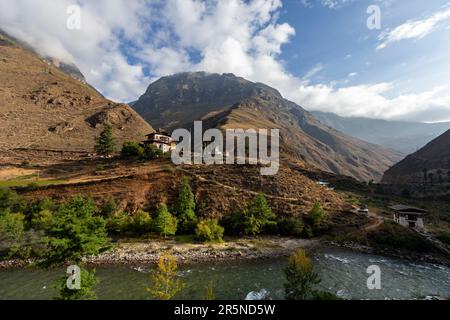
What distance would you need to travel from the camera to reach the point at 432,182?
11006cm

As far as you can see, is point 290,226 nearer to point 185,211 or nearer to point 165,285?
point 185,211

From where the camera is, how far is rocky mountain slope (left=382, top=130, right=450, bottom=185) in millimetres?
114625

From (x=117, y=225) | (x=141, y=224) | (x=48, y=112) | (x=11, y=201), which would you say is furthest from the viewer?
(x=48, y=112)

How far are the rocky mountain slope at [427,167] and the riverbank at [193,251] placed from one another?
9777 centimetres

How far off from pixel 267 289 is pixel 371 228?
3090cm

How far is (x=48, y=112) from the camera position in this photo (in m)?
110

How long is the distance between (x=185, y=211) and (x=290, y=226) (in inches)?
825

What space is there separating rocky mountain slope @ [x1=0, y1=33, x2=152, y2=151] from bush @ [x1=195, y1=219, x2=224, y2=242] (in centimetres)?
7132

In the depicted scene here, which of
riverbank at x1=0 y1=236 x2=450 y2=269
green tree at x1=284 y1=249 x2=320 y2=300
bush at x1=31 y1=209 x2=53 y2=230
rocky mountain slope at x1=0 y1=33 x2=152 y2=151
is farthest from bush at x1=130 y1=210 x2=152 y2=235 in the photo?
rocky mountain slope at x1=0 y1=33 x2=152 y2=151

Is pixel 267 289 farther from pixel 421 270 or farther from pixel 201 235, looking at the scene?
pixel 421 270

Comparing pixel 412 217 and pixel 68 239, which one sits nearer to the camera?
pixel 68 239

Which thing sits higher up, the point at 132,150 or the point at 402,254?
the point at 132,150

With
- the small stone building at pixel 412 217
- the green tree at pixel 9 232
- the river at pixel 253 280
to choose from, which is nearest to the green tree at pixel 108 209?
the green tree at pixel 9 232

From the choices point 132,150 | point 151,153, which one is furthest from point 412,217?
point 132,150
